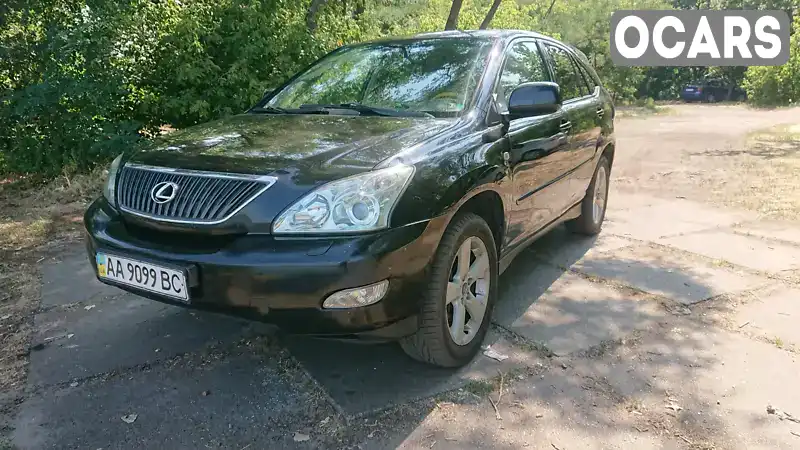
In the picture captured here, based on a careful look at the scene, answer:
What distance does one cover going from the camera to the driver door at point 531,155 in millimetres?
3404

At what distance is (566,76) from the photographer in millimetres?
4590

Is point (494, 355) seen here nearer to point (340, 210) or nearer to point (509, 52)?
point (340, 210)

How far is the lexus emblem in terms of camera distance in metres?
2.58

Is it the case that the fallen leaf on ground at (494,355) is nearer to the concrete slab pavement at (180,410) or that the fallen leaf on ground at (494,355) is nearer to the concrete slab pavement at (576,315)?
the concrete slab pavement at (576,315)

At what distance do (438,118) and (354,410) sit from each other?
1463mm

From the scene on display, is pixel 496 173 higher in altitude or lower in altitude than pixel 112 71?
lower

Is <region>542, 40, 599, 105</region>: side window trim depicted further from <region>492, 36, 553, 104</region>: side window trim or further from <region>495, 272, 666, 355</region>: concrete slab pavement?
<region>495, 272, 666, 355</region>: concrete slab pavement

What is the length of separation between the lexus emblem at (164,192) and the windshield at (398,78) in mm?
1266

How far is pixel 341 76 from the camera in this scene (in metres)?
3.88

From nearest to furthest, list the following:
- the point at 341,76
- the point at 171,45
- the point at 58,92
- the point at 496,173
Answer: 1. the point at 496,173
2. the point at 341,76
3. the point at 58,92
4. the point at 171,45

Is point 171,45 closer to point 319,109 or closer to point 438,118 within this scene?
point 319,109

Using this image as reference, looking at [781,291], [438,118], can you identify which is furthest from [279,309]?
[781,291]

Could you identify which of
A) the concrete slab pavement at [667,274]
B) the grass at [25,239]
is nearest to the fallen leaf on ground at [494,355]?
the concrete slab pavement at [667,274]

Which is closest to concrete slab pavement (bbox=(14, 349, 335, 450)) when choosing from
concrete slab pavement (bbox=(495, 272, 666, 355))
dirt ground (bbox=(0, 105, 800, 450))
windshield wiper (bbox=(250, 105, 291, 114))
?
dirt ground (bbox=(0, 105, 800, 450))
